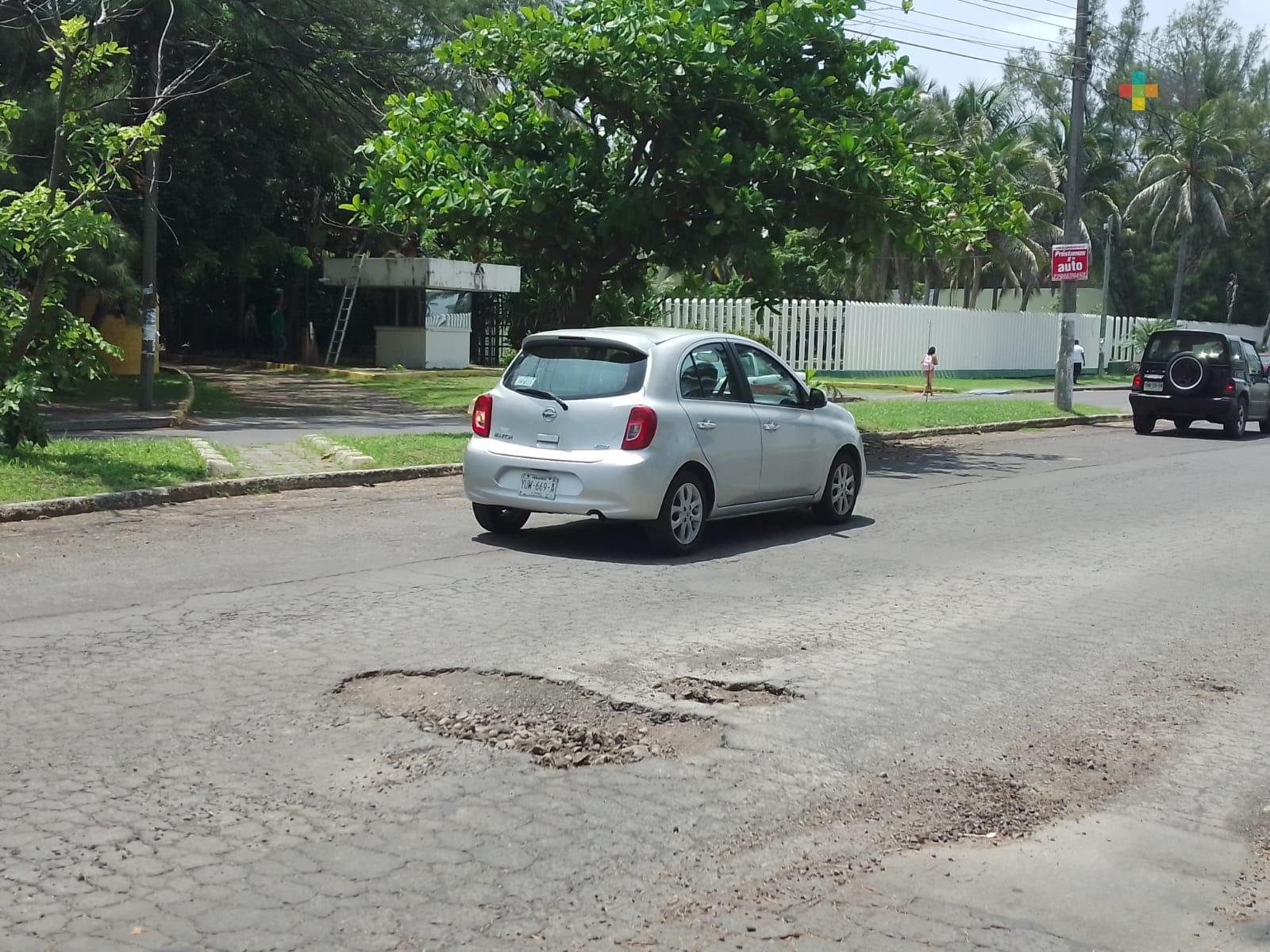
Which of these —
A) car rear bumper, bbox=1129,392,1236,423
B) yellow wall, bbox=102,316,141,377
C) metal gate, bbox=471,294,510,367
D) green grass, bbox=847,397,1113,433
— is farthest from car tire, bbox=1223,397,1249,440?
metal gate, bbox=471,294,510,367

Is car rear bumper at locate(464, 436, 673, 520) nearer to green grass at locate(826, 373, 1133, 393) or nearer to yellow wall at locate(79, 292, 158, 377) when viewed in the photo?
yellow wall at locate(79, 292, 158, 377)

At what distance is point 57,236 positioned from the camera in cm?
1253

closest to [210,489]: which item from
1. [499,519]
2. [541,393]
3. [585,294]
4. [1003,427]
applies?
[499,519]

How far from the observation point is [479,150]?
17.9 meters

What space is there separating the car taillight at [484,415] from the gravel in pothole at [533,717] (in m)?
4.11

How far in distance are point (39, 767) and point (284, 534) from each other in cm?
563

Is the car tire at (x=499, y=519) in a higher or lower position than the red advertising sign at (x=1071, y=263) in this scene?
lower

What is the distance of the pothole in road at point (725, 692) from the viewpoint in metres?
6.30

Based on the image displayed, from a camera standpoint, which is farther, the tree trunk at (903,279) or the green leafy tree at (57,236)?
the tree trunk at (903,279)

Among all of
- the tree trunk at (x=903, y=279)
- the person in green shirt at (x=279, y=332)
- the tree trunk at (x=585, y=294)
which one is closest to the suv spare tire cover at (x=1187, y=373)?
the tree trunk at (x=585, y=294)

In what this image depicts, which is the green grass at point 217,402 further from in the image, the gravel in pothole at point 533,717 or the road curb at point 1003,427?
the gravel in pothole at point 533,717

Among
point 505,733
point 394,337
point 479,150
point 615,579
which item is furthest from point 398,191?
point 394,337

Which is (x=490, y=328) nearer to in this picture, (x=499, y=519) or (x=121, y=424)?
(x=121, y=424)

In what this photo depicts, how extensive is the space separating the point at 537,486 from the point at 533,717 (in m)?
4.26
